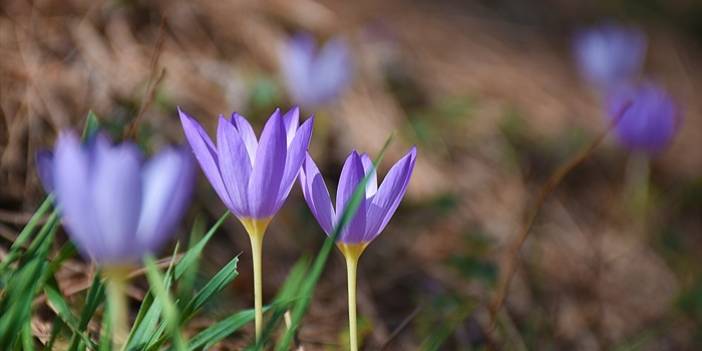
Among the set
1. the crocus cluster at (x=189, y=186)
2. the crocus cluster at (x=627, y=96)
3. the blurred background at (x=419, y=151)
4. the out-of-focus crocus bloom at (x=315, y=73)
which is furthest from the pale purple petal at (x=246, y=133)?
the out-of-focus crocus bloom at (x=315, y=73)

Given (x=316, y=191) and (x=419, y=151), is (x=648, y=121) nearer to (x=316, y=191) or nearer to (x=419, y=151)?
(x=419, y=151)

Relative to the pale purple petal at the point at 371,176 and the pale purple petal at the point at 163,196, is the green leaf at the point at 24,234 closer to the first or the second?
the pale purple petal at the point at 163,196

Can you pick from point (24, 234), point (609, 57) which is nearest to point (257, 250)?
point (24, 234)

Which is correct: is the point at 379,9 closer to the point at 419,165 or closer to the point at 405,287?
the point at 419,165

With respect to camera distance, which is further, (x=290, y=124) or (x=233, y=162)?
(x=290, y=124)

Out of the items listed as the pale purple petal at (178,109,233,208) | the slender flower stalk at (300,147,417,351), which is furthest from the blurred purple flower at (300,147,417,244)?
the pale purple petal at (178,109,233,208)
